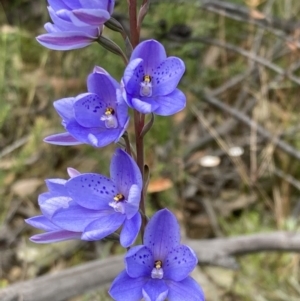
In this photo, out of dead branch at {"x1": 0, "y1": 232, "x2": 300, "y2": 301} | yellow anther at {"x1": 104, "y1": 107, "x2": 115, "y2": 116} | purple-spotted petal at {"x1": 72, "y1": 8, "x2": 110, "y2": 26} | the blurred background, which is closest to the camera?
purple-spotted petal at {"x1": 72, "y1": 8, "x2": 110, "y2": 26}

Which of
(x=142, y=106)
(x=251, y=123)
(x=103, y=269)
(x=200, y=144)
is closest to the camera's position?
(x=142, y=106)

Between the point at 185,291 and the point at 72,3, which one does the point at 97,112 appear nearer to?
the point at 72,3

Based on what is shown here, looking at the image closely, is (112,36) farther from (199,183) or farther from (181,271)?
(181,271)

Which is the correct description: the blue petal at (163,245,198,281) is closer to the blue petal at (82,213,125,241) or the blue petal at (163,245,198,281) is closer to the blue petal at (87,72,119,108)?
the blue petal at (82,213,125,241)

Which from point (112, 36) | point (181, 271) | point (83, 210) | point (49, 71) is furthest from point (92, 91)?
point (49, 71)

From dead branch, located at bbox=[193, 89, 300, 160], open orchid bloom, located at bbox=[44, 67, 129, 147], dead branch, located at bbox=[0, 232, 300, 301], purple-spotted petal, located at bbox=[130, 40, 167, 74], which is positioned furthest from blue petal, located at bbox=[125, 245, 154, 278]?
dead branch, located at bbox=[193, 89, 300, 160]

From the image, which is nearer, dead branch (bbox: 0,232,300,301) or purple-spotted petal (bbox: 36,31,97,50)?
purple-spotted petal (bbox: 36,31,97,50)

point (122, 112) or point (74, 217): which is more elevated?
point (122, 112)

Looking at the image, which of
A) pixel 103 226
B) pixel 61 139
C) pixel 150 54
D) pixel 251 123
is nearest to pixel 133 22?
pixel 150 54
